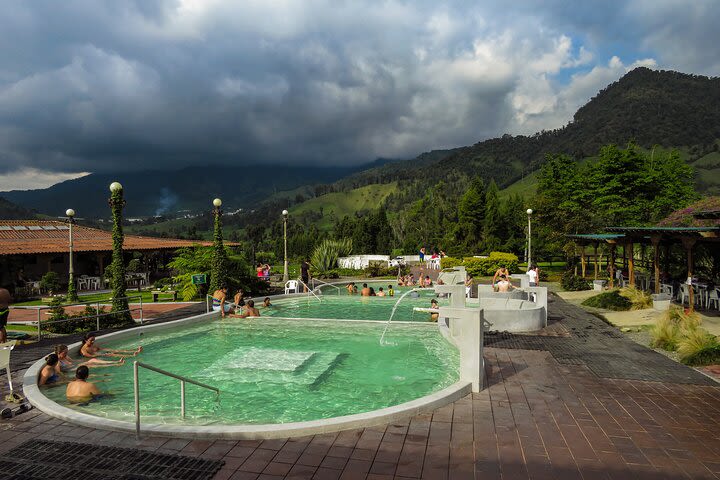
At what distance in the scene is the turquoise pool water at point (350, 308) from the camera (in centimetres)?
1616

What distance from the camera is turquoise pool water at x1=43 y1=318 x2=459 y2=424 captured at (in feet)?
23.8

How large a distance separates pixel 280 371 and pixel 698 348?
8638mm

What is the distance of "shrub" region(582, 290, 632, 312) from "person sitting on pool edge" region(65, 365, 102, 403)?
52.7ft

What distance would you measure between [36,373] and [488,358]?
28.5 feet

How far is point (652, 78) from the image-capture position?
654ft

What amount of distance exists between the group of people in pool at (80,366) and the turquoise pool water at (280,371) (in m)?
0.18

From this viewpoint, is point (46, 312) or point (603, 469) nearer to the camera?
point (603, 469)

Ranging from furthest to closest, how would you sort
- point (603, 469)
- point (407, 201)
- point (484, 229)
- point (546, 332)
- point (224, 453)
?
point (407, 201)
point (484, 229)
point (546, 332)
point (224, 453)
point (603, 469)

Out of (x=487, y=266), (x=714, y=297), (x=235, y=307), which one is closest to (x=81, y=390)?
(x=235, y=307)

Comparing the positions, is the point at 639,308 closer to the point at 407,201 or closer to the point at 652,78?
the point at 407,201

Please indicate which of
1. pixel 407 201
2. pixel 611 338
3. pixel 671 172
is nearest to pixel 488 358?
pixel 611 338

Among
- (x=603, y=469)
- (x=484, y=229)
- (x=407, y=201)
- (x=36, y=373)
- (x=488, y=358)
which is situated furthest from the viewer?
(x=407, y=201)

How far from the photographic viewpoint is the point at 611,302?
15891 millimetres

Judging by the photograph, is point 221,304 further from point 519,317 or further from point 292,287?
point 519,317
